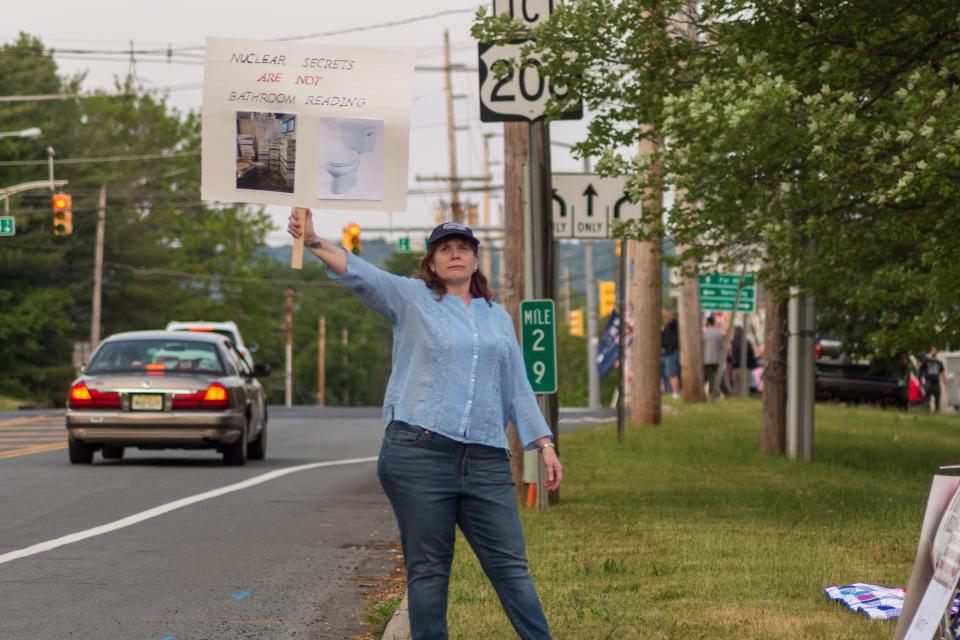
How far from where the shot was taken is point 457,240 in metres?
6.50

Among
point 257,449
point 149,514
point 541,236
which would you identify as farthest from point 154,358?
point 541,236

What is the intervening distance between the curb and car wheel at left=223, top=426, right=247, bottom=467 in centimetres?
1047

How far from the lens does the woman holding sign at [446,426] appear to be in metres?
6.38

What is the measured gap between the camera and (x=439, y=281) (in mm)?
6508

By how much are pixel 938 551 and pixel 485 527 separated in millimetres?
1574

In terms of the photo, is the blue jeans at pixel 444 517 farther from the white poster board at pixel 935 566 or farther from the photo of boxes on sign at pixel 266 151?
the photo of boxes on sign at pixel 266 151

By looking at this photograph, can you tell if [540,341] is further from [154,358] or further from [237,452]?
[154,358]

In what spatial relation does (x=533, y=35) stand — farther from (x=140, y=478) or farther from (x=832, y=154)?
(x=140, y=478)

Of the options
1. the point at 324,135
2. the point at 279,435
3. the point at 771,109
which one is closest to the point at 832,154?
the point at 771,109

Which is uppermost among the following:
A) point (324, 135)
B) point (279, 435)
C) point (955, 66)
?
point (955, 66)

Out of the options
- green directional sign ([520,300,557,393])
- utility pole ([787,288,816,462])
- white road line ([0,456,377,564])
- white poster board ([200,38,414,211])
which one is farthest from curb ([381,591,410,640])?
utility pole ([787,288,816,462])

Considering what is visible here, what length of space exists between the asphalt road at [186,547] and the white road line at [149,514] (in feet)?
0.05

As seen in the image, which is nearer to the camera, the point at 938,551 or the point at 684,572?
the point at 938,551

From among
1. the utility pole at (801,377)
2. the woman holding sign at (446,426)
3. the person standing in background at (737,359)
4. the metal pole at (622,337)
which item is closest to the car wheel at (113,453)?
the metal pole at (622,337)
